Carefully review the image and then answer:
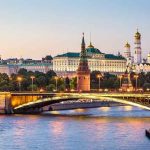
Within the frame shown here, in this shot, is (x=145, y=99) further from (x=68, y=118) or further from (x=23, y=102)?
(x=23, y=102)

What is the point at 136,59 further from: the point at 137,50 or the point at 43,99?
the point at 43,99

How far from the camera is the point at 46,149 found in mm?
40219

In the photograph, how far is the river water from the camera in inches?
1626

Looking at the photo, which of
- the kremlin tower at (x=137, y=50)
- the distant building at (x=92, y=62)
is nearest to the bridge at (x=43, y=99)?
the distant building at (x=92, y=62)

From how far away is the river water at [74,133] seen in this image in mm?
41312

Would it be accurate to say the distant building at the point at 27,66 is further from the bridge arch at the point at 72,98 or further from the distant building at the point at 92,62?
Result: the bridge arch at the point at 72,98

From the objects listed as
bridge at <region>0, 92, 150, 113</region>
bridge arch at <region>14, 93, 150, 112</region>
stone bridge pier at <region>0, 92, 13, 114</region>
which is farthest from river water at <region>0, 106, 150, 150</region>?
stone bridge pier at <region>0, 92, 13, 114</region>

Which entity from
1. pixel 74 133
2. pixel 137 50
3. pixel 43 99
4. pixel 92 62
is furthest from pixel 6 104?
pixel 137 50

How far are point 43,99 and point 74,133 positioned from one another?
17164 millimetres

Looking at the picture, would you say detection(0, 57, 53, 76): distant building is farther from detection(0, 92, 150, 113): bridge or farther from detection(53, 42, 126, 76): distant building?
detection(0, 92, 150, 113): bridge

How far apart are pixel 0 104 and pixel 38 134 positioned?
67.7ft

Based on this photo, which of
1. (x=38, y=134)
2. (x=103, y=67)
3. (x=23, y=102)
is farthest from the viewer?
(x=103, y=67)

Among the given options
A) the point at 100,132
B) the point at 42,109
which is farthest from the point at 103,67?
the point at 100,132

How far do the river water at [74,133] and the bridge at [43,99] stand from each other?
1537 millimetres
